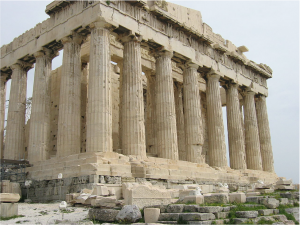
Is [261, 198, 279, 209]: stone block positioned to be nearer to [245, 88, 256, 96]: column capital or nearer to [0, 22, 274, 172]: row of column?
[0, 22, 274, 172]: row of column

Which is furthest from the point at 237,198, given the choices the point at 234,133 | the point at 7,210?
the point at 234,133

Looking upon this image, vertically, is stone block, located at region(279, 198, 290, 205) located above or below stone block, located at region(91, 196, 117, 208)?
below

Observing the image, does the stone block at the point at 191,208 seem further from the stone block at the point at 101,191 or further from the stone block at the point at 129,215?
→ the stone block at the point at 101,191

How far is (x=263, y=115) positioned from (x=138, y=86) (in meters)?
20.1

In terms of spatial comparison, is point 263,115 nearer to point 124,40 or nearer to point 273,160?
point 273,160

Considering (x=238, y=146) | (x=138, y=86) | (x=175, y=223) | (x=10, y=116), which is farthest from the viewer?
(x=238, y=146)

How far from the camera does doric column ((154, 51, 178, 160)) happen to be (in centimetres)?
2494

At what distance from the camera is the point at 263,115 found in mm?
39000

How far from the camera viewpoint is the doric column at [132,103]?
883 inches

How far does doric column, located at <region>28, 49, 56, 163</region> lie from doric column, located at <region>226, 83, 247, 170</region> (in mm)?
16253

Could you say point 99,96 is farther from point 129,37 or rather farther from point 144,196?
point 144,196

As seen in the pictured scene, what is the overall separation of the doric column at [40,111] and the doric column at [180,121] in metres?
12.0

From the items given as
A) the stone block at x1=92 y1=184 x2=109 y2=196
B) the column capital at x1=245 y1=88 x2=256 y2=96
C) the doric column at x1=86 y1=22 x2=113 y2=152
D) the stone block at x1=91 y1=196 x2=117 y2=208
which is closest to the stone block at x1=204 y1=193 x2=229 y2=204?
the stone block at x1=91 y1=196 x2=117 y2=208

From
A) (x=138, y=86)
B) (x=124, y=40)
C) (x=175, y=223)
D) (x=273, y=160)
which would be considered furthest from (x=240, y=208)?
(x=273, y=160)
